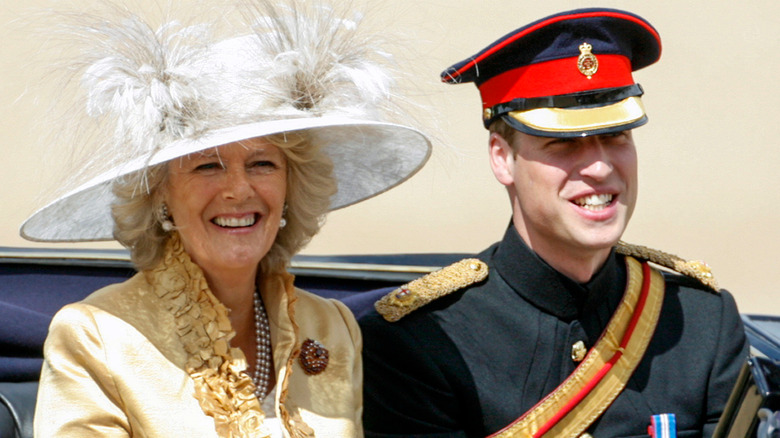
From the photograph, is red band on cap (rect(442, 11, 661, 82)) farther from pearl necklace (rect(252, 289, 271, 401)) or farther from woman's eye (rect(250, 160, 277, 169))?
pearl necklace (rect(252, 289, 271, 401))

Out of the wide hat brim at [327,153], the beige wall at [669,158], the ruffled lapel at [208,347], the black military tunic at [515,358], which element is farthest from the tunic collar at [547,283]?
the beige wall at [669,158]

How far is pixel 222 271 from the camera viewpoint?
2.37 m

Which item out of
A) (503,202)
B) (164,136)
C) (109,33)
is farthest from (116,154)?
(503,202)

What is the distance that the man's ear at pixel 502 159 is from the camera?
8.71 ft

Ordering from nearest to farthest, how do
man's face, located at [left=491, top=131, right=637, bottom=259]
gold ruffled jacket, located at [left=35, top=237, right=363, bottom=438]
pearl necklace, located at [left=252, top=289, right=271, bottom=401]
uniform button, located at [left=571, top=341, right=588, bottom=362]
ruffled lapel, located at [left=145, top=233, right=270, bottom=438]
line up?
gold ruffled jacket, located at [left=35, top=237, right=363, bottom=438] → ruffled lapel, located at [left=145, top=233, right=270, bottom=438] → pearl necklace, located at [left=252, top=289, right=271, bottom=401] → man's face, located at [left=491, top=131, right=637, bottom=259] → uniform button, located at [left=571, top=341, right=588, bottom=362]

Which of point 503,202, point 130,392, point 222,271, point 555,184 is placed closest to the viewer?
point 130,392

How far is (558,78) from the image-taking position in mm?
2584

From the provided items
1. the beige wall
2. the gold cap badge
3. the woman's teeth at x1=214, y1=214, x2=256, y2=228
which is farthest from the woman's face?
the beige wall

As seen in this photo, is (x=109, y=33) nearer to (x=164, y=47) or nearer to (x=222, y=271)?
(x=164, y=47)

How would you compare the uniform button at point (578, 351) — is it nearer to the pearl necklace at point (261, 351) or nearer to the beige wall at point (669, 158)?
the pearl necklace at point (261, 351)

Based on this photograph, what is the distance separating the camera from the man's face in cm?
251

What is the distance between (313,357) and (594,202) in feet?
2.25

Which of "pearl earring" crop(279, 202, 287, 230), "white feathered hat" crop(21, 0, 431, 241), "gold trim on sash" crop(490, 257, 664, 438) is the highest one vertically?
"white feathered hat" crop(21, 0, 431, 241)

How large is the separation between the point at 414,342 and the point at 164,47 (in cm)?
88
